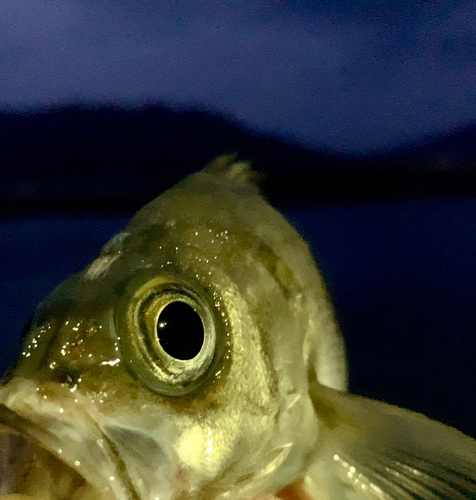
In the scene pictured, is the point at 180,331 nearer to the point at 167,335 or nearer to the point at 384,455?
the point at 167,335

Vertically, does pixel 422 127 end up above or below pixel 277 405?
above

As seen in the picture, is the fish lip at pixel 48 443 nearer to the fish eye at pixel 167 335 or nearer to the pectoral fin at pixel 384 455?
the fish eye at pixel 167 335

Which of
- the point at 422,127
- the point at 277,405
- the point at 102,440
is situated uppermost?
the point at 422,127

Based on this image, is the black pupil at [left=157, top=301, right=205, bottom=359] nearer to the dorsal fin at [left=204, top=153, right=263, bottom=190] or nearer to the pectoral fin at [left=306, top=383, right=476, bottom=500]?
the pectoral fin at [left=306, top=383, right=476, bottom=500]

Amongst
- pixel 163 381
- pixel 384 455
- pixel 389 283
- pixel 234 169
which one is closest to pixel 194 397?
pixel 163 381

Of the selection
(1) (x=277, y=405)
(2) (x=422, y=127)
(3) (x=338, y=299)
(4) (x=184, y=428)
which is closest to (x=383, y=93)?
(2) (x=422, y=127)

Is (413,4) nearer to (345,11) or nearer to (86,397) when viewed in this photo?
(345,11)

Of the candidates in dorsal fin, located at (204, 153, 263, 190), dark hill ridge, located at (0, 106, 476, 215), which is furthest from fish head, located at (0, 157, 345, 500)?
dark hill ridge, located at (0, 106, 476, 215)
